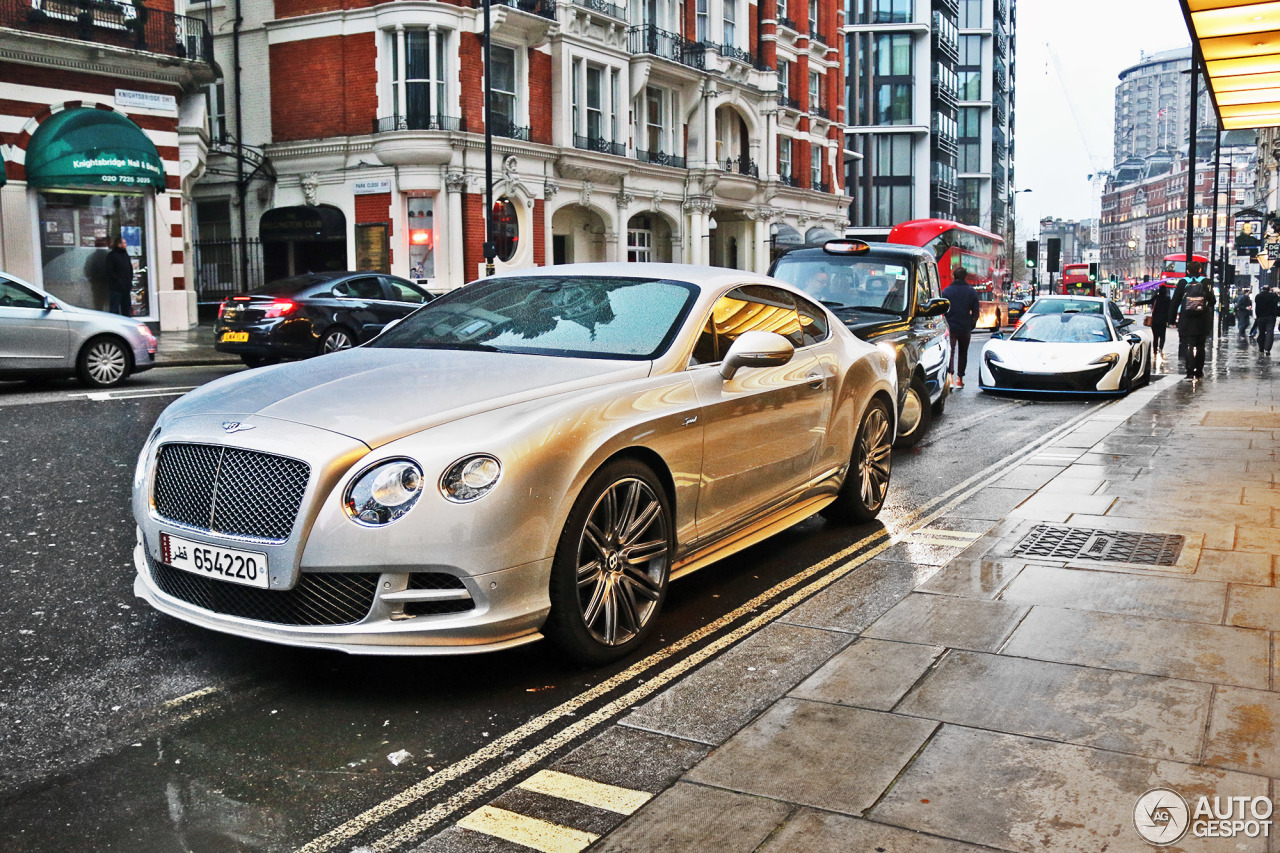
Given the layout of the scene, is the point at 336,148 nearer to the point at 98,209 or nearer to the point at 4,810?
the point at 98,209

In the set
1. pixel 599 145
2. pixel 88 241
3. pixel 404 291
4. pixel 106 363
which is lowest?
pixel 106 363

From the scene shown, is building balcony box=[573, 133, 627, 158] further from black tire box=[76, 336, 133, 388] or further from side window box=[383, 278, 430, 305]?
black tire box=[76, 336, 133, 388]

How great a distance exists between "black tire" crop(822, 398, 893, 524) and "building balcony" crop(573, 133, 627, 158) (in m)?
29.6

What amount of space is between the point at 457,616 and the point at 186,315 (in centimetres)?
2458

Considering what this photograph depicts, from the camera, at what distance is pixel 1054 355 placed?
16.0m

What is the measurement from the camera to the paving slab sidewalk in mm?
3240

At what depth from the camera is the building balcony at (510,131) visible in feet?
108

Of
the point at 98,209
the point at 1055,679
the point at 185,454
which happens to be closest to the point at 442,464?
the point at 185,454

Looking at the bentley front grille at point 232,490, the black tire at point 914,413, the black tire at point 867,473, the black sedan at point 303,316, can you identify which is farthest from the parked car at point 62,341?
the bentley front grille at point 232,490

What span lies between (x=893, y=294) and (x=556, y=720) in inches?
352

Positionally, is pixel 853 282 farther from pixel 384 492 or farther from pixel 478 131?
pixel 478 131

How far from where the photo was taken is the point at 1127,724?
3.93m

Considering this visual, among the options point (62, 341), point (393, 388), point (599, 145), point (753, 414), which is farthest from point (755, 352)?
point (599, 145)

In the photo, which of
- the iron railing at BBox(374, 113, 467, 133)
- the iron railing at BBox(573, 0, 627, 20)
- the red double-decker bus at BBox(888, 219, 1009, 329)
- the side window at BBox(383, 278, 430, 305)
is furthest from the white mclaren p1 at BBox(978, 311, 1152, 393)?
the iron railing at BBox(573, 0, 627, 20)
